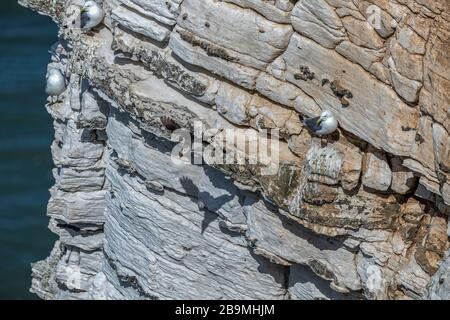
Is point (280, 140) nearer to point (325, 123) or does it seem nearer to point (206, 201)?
point (325, 123)

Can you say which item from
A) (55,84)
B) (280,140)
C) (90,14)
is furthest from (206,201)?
(55,84)

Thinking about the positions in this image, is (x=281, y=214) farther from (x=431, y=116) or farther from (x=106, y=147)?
(x=106, y=147)

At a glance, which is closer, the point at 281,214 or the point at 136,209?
the point at 281,214

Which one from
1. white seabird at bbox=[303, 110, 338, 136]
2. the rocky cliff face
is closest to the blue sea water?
the rocky cliff face

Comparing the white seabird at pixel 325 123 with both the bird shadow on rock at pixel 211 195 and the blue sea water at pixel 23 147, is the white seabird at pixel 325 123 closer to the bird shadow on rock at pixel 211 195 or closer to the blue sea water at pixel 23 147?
the bird shadow on rock at pixel 211 195

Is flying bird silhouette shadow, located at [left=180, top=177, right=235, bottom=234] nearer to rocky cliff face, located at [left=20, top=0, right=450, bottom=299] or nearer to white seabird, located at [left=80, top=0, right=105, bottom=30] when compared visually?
rocky cliff face, located at [left=20, top=0, right=450, bottom=299]

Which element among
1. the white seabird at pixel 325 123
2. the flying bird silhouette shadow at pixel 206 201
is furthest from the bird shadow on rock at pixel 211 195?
the white seabird at pixel 325 123
